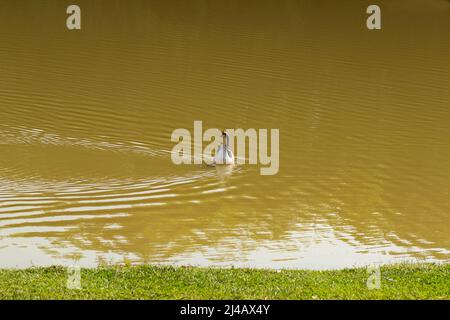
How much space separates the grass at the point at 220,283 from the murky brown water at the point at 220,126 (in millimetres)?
1473

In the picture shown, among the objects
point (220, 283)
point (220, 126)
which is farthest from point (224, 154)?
point (220, 283)

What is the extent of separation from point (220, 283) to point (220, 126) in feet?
32.9

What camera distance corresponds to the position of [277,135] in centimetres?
Result: 1917

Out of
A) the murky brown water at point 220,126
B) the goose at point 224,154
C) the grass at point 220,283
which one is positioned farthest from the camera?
the goose at point 224,154

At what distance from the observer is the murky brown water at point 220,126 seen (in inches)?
518

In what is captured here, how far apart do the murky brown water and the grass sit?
4.83ft

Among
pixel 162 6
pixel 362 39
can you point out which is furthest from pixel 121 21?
pixel 362 39

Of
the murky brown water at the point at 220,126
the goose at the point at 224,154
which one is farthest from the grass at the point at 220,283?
the goose at the point at 224,154

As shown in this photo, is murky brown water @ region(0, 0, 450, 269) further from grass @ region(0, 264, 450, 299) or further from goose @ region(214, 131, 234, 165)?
grass @ region(0, 264, 450, 299)

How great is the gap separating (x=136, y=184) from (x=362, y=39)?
16859 millimetres

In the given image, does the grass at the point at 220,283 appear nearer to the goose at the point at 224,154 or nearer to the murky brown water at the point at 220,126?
the murky brown water at the point at 220,126

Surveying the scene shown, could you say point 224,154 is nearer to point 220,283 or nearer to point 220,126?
point 220,126

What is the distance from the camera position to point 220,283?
9.97m
